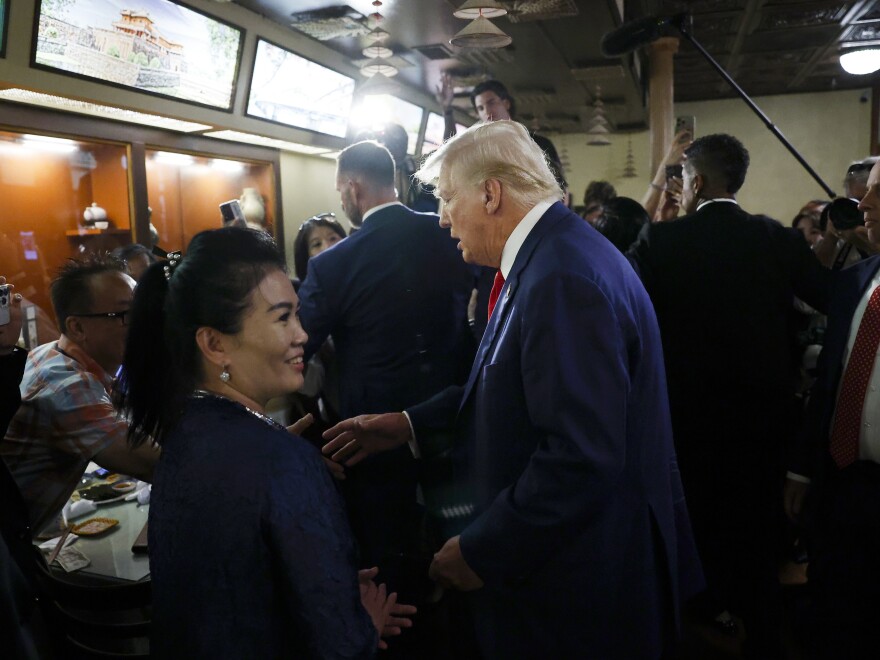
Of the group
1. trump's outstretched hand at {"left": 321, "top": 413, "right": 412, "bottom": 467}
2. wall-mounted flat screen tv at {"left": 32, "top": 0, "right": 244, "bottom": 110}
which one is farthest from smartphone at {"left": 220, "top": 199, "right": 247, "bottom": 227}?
trump's outstretched hand at {"left": 321, "top": 413, "right": 412, "bottom": 467}

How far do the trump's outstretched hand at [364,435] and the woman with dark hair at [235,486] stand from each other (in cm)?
62

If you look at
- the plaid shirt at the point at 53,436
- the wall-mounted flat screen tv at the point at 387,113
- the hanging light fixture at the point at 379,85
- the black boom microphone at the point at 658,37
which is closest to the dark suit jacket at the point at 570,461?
the plaid shirt at the point at 53,436

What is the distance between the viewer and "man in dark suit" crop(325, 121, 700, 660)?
1.34 m

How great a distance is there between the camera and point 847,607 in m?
2.01

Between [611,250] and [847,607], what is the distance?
4.72 ft

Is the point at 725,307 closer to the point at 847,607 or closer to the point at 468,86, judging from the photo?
the point at 847,607

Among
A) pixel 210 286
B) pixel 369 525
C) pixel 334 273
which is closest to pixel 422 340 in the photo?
pixel 334 273

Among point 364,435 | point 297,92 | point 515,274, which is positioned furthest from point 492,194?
point 297,92

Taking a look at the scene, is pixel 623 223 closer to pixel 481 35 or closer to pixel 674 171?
pixel 674 171

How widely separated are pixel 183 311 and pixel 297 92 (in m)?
4.72

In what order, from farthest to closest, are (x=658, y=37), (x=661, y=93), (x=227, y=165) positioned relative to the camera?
1. (x=661, y=93)
2. (x=227, y=165)
3. (x=658, y=37)

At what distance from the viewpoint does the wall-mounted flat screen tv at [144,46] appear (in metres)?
3.30

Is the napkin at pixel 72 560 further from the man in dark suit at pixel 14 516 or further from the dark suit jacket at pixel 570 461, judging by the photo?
the dark suit jacket at pixel 570 461

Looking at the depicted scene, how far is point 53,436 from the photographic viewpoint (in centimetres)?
194
